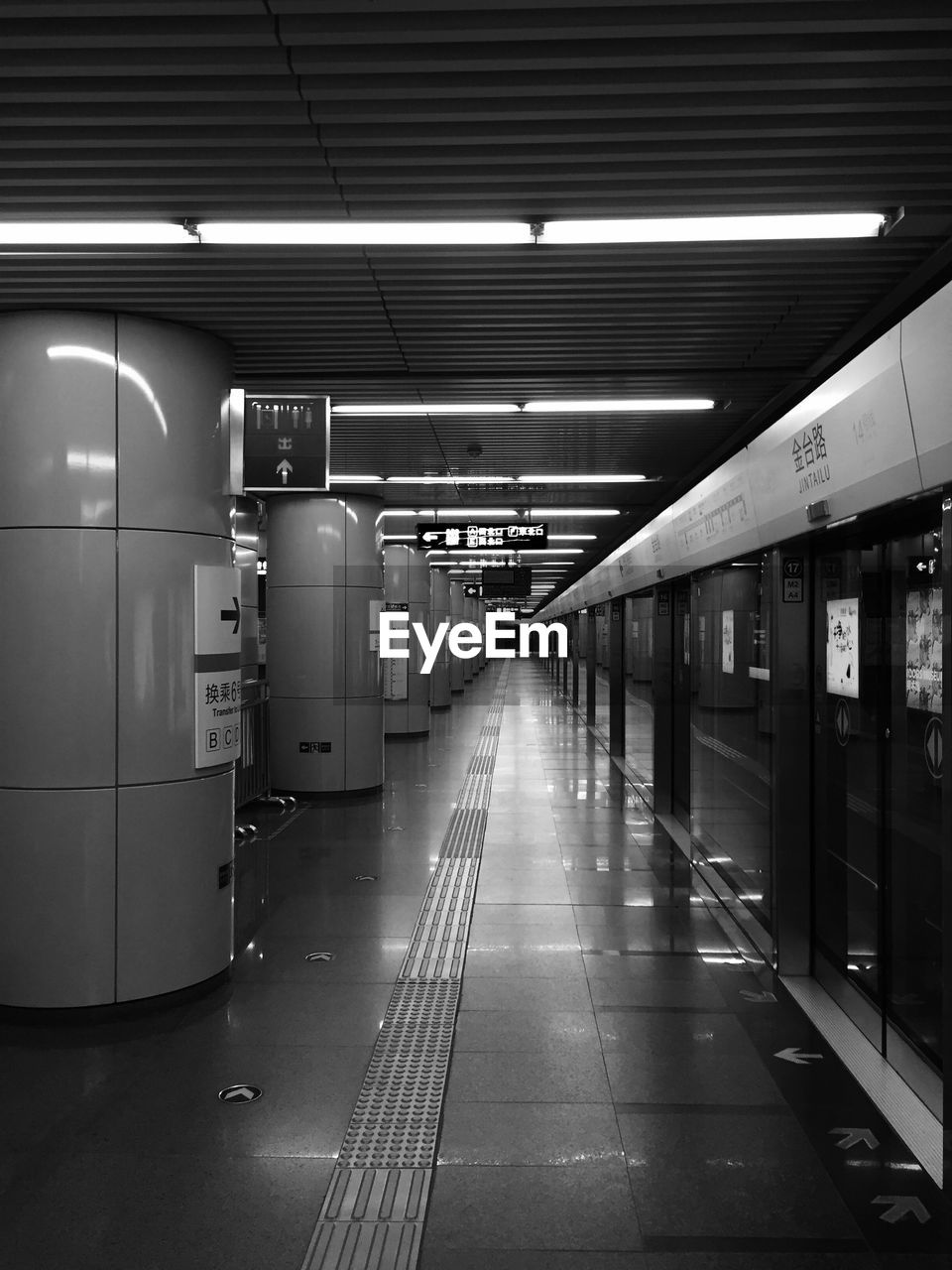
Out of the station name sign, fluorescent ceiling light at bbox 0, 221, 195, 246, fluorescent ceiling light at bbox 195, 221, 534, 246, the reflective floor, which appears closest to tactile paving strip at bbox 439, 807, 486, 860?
the reflective floor

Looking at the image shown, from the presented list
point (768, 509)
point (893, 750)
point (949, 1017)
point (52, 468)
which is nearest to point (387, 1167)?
point (949, 1017)

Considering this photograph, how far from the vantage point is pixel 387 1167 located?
3.06m

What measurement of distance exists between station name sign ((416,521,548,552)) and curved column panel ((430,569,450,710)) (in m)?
8.56

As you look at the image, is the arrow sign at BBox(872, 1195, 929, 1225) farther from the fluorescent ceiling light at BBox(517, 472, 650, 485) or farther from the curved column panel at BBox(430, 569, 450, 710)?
the curved column panel at BBox(430, 569, 450, 710)

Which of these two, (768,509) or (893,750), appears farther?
(768,509)

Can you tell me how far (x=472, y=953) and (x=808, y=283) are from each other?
373cm

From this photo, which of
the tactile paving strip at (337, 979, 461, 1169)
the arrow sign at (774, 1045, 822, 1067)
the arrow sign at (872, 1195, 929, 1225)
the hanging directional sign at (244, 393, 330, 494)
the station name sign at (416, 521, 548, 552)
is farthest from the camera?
the station name sign at (416, 521, 548, 552)

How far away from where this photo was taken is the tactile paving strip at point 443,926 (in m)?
4.91

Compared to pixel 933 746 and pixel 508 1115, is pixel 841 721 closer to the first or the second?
pixel 933 746

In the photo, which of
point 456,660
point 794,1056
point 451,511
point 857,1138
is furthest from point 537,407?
point 456,660

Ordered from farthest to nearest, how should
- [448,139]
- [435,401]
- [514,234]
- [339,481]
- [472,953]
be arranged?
[339,481], [435,401], [472,953], [514,234], [448,139]

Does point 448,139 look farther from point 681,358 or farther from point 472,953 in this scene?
point 472,953

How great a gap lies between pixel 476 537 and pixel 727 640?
4.38 m

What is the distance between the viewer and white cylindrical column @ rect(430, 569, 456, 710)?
20.4m
